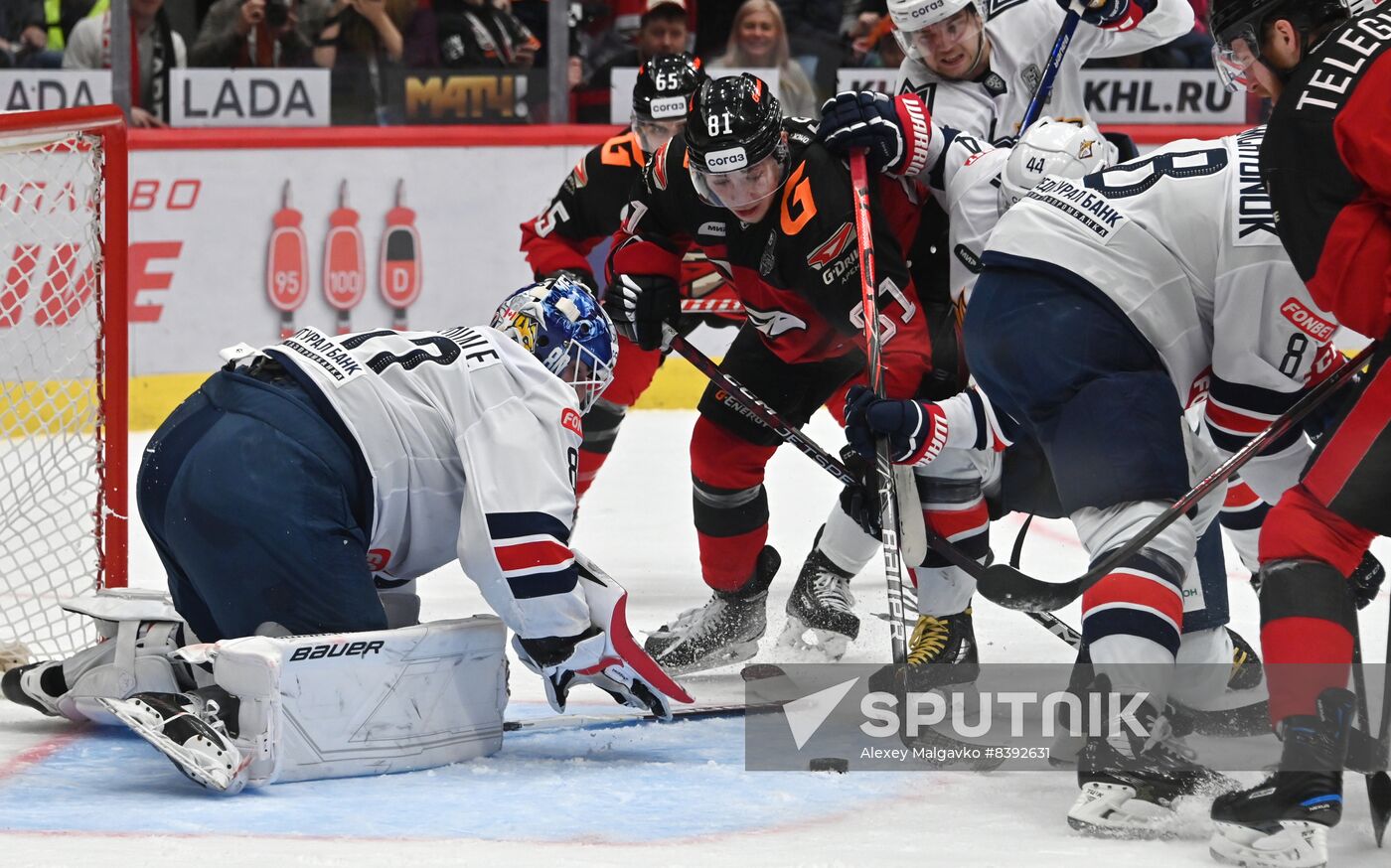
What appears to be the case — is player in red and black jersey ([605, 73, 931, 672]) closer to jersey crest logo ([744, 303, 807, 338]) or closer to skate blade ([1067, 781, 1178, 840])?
jersey crest logo ([744, 303, 807, 338])

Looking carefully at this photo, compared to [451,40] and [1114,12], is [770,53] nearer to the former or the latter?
[451,40]

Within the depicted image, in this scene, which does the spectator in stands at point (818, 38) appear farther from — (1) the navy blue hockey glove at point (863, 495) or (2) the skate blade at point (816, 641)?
(1) the navy blue hockey glove at point (863, 495)

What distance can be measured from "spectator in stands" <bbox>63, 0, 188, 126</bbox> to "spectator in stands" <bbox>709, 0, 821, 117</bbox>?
6.09 feet

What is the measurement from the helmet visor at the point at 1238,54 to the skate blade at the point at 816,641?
61.6 inches

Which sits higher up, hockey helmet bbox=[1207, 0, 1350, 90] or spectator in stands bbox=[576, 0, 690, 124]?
spectator in stands bbox=[576, 0, 690, 124]

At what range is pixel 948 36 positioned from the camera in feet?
12.9

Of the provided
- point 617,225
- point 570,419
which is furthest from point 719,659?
point 617,225

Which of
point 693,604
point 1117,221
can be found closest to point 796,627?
point 693,604

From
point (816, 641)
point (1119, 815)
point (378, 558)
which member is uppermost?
point (378, 558)

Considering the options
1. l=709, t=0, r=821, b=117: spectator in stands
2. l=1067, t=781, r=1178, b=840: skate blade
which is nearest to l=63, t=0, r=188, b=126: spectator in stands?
l=709, t=0, r=821, b=117: spectator in stands

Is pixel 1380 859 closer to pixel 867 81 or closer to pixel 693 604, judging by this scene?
pixel 693 604

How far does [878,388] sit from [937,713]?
0.57m

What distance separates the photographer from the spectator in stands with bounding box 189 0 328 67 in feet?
20.4

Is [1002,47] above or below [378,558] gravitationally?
above
